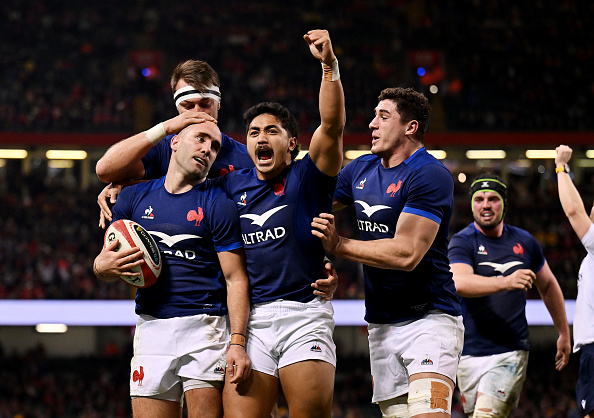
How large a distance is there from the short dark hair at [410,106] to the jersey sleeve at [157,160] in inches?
65.6

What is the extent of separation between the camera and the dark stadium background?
19922 millimetres

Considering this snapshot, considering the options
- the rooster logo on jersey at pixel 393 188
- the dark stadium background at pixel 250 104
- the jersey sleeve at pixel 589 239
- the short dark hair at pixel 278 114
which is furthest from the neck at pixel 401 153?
the dark stadium background at pixel 250 104

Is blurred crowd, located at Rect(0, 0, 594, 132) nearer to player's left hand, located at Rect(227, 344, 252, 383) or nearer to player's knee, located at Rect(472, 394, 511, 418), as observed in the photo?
player's knee, located at Rect(472, 394, 511, 418)

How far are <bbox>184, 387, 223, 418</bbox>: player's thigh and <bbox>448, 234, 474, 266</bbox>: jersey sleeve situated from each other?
2.90 m

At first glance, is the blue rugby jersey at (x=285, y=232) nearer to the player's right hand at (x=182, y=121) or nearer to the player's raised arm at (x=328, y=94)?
the player's raised arm at (x=328, y=94)

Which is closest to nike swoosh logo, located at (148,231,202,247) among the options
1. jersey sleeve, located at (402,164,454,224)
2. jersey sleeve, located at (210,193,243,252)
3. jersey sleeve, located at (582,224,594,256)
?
jersey sleeve, located at (210,193,243,252)

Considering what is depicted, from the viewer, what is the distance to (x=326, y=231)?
13.6ft

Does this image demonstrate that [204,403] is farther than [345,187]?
No

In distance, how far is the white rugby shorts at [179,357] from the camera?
435 cm

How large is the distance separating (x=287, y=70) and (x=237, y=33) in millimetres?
3407

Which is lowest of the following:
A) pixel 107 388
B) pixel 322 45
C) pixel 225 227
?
pixel 107 388

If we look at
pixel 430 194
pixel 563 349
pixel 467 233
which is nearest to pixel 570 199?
pixel 467 233

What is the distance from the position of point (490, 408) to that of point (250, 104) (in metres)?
19.3

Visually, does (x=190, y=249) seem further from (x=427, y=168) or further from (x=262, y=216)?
(x=427, y=168)
